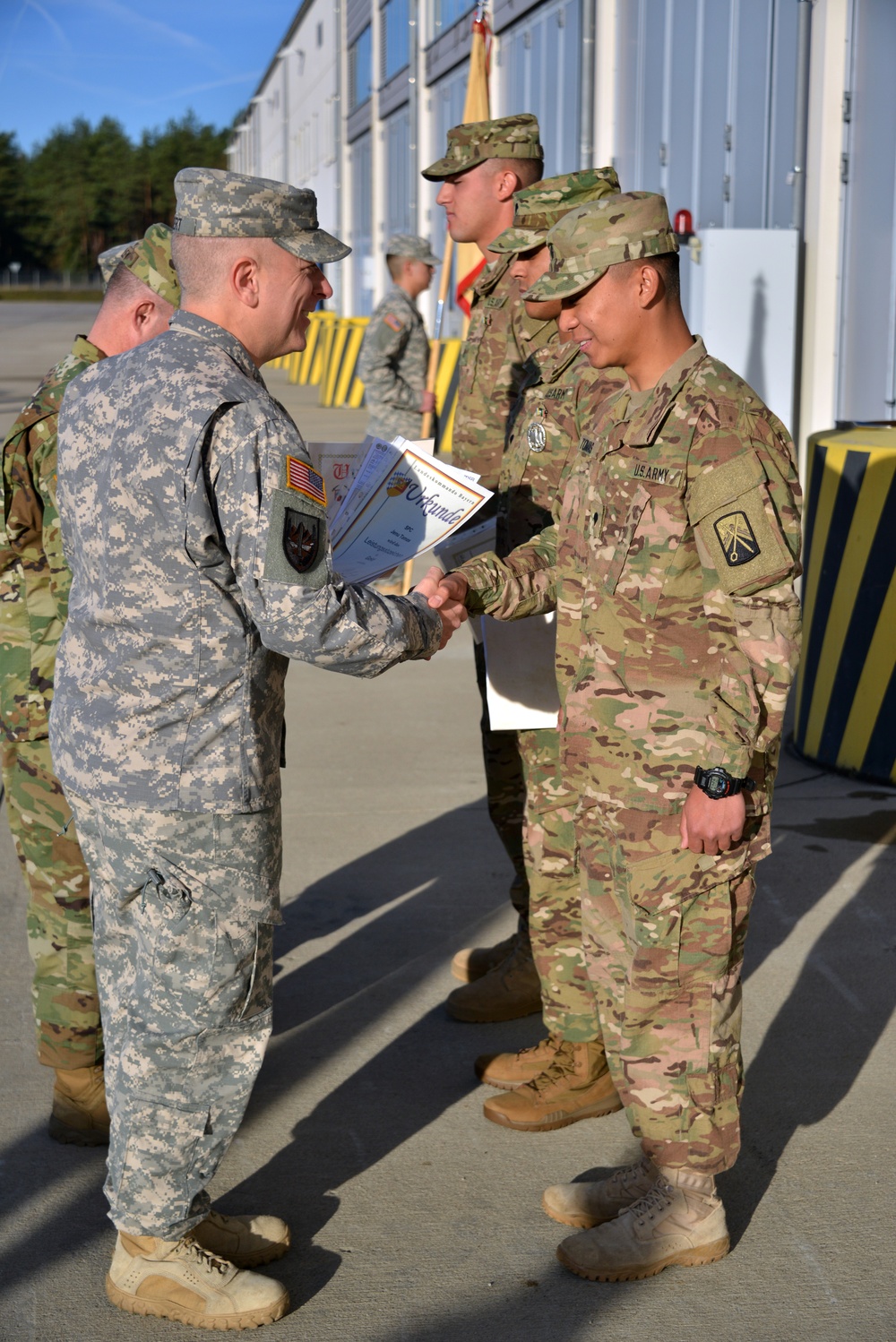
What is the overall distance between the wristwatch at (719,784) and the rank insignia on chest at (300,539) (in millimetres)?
813

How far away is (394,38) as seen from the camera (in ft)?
89.4

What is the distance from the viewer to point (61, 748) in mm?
2549

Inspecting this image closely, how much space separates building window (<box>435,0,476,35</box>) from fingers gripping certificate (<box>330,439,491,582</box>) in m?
17.0

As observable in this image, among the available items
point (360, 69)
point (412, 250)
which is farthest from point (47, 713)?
point (360, 69)

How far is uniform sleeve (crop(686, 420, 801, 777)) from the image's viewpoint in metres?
2.42

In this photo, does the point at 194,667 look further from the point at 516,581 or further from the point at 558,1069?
the point at 558,1069

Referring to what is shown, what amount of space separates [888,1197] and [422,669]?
5.06 meters

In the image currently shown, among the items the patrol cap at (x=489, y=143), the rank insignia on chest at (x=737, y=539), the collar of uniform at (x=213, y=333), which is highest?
the patrol cap at (x=489, y=143)

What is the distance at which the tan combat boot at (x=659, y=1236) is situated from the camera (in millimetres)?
2734

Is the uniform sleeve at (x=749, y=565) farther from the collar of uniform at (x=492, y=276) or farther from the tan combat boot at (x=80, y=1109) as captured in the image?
the tan combat boot at (x=80, y=1109)

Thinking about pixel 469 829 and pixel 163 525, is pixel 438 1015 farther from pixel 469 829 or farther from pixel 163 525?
pixel 163 525

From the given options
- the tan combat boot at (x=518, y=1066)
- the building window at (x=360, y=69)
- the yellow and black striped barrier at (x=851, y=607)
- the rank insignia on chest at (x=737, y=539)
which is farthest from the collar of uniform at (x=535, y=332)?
the building window at (x=360, y=69)

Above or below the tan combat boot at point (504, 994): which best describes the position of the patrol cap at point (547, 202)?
above

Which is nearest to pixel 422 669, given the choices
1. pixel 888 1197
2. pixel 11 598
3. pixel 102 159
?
pixel 11 598
